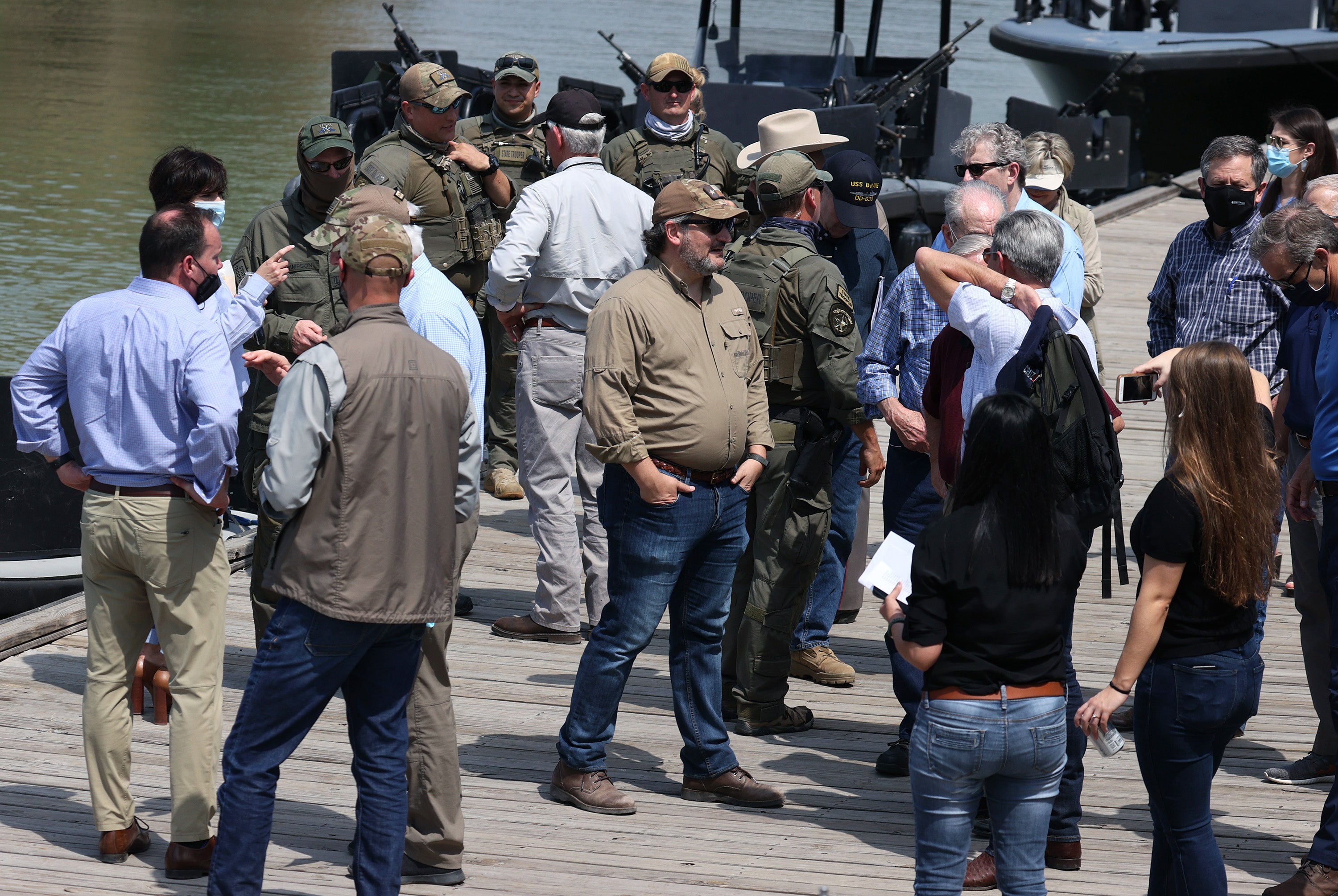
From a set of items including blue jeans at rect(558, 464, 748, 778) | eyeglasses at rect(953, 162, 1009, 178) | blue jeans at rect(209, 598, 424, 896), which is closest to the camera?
blue jeans at rect(209, 598, 424, 896)

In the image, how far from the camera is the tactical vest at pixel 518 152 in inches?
287

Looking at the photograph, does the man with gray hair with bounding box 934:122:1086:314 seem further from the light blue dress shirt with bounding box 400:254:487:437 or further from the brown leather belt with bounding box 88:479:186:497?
the brown leather belt with bounding box 88:479:186:497

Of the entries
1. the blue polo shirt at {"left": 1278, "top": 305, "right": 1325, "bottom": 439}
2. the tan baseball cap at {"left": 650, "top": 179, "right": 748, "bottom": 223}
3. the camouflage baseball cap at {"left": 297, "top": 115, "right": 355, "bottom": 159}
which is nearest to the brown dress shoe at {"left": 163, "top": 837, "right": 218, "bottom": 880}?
the tan baseball cap at {"left": 650, "top": 179, "right": 748, "bottom": 223}

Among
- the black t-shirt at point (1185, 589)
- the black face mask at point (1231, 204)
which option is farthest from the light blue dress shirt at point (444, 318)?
the black face mask at point (1231, 204)

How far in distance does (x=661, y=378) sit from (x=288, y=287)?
129 cm

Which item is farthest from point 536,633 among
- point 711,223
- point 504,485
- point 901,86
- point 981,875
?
point 901,86

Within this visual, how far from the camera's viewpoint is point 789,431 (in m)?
4.69

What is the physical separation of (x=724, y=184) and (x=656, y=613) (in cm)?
312

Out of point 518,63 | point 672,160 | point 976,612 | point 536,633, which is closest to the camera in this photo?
point 976,612

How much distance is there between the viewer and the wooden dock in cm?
384

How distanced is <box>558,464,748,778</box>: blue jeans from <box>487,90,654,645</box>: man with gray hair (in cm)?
129

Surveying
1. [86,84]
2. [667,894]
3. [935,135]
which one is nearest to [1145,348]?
[935,135]

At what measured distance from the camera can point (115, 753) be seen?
3.78 metres

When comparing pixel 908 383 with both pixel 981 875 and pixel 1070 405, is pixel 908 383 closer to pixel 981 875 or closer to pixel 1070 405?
pixel 1070 405
